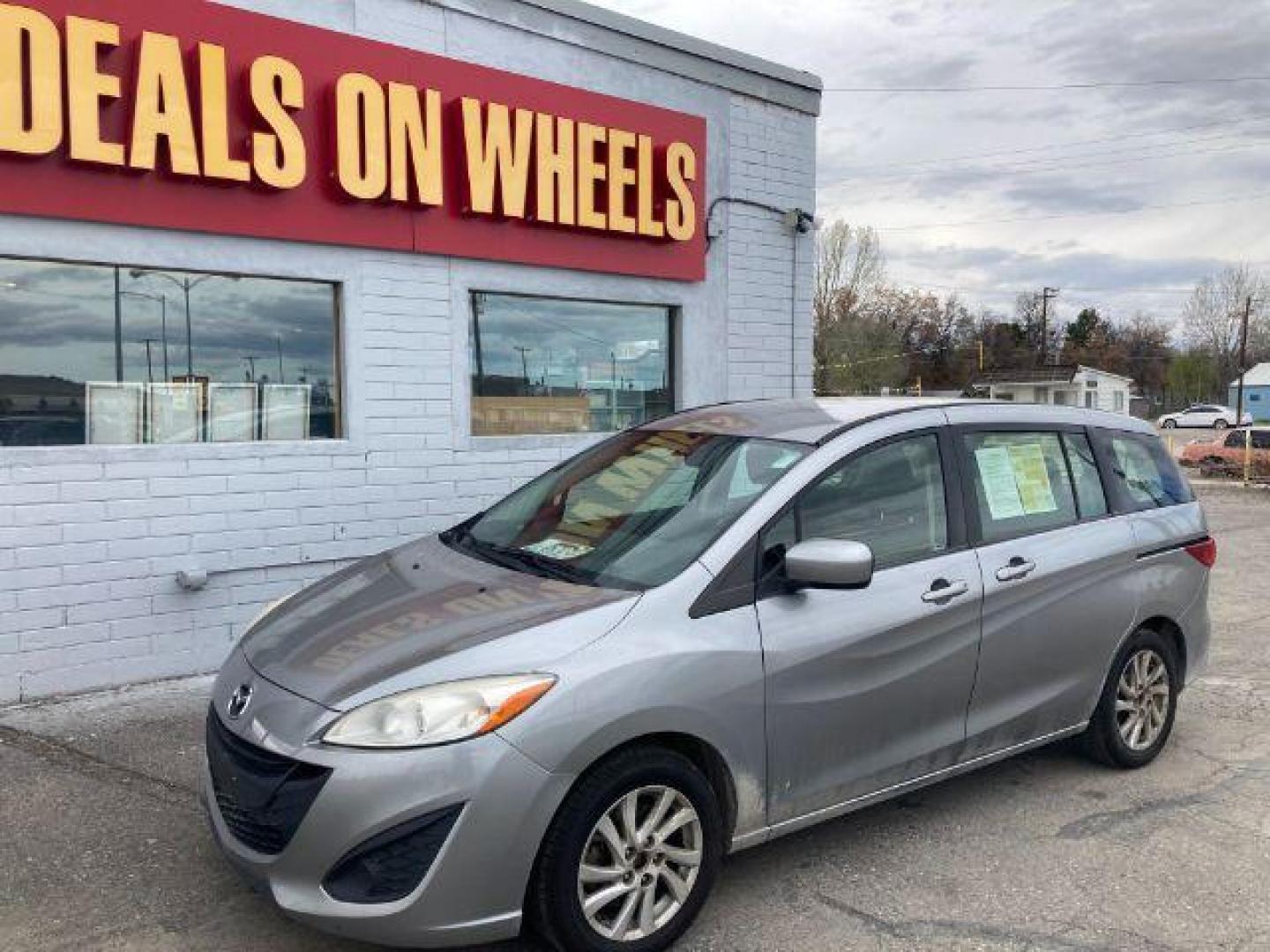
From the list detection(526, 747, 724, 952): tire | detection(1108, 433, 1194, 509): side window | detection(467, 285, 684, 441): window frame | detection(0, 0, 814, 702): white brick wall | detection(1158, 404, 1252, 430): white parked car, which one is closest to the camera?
detection(526, 747, 724, 952): tire

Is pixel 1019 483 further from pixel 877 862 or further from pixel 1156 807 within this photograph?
pixel 877 862

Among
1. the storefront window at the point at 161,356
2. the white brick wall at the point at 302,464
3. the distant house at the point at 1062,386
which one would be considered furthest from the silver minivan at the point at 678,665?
the distant house at the point at 1062,386

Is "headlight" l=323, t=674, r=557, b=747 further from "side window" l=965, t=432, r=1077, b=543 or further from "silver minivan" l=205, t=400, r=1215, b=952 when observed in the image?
"side window" l=965, t=432, r=1077, b=543

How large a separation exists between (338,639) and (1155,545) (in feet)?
11.7

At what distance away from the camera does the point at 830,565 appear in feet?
10.7

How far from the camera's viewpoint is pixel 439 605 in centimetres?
331

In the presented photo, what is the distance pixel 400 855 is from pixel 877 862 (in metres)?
1.83

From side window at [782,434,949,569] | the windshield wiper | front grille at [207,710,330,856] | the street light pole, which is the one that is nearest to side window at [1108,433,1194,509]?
side window at [782,434,949,569]

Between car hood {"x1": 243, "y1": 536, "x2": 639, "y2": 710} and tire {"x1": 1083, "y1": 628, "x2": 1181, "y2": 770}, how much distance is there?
2.55 metres

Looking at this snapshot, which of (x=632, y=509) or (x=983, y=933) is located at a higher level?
(x=632, y=509)

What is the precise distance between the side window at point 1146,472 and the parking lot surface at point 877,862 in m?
1.20

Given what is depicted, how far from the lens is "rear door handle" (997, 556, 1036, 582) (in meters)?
4.04

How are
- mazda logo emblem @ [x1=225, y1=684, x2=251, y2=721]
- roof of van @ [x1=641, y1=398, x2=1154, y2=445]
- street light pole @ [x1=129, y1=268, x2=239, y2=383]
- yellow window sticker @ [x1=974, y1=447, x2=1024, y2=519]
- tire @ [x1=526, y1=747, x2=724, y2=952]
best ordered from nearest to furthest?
tire @ [x1=526, y1=747, x2=724, y2=952] → mazda logo emblem @ [x1=225, y1=684, x2=251, y2=721] → roof of van @ [x1=641, y1=398, x2=1154, y2=445] → yellow window sticker @ [x1=974, y1=447, x2=1024, y2=519] → street light pole @ [x1=129, y1=268, x2=239, y2=383]

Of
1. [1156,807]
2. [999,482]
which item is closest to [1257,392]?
[1156,807]
